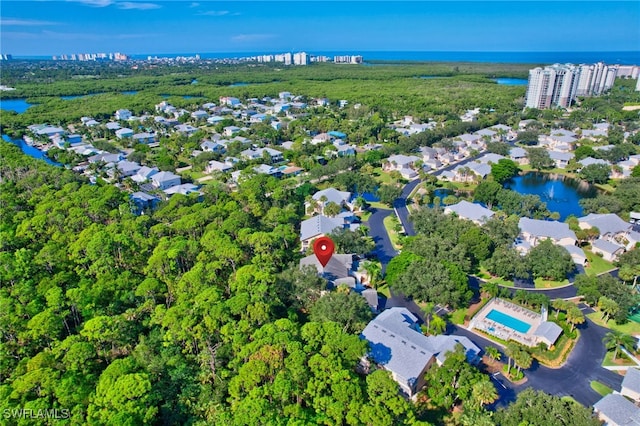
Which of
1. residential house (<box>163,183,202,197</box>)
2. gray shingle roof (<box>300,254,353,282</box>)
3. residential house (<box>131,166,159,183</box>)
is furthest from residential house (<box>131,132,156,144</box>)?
gray shingle roof (<box>300,254,353,282</box>)

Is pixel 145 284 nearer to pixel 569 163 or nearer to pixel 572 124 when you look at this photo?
pixel 569 163

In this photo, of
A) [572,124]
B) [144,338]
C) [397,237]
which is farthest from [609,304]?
[572,124]

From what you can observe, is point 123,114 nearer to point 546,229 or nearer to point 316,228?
point 316,228

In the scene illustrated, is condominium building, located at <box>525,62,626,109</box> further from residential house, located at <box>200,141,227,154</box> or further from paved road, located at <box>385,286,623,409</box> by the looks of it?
paved road, located at <box>385,286,623,409</box>

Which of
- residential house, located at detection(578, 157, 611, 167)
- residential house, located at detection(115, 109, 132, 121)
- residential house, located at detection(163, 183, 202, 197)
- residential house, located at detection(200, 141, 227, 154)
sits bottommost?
residential house, located at detection(578, 157, 611, 167)

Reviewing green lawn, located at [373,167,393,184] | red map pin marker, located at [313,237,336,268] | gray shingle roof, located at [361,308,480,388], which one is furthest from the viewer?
green lawn, located at [373,167,393,184]

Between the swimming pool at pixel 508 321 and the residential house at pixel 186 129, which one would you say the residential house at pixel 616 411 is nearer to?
the swimming pool at pixel 508 321

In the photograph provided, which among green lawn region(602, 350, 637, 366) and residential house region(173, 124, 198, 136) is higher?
residential house region(173, 124, 198, 136)
